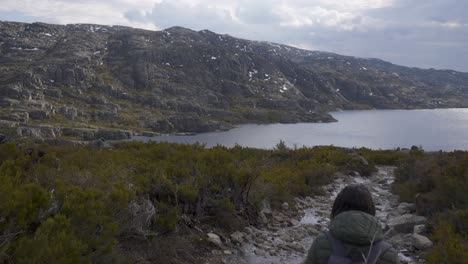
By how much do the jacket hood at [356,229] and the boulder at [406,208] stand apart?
32.6 feet

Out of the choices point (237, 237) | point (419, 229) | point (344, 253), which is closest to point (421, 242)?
point (419, 229)

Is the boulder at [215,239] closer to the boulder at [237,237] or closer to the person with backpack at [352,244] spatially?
the boulder at [237,237]

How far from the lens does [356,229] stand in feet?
8.72

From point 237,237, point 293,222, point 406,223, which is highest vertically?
point 406,223

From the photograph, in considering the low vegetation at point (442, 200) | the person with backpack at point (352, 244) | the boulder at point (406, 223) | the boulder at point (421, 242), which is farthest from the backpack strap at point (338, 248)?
the boulder at point (406, 223)

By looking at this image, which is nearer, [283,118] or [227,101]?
[283,118]

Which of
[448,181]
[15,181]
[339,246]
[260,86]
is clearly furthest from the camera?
[260,86]

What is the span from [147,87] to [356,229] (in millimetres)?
122480

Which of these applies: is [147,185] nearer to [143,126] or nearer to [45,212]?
[45,212]

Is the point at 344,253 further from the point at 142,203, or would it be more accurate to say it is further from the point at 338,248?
the point at 142,203

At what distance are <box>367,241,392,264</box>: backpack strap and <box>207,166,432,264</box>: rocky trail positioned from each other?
3922 millimetres

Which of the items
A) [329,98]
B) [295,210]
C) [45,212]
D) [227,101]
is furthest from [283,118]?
[45,212]

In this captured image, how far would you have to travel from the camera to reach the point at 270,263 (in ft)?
25.6

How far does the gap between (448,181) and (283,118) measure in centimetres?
9807
